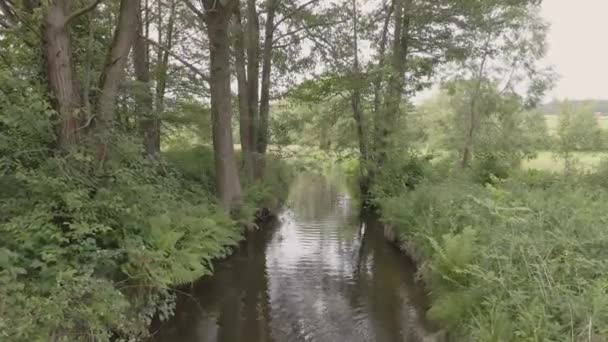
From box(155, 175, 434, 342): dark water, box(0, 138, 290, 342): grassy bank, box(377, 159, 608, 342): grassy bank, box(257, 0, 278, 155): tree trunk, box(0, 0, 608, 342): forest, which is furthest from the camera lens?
box(257, 0, 278, 155): tree trunk

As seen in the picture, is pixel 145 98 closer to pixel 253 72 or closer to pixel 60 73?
pixel 60 73

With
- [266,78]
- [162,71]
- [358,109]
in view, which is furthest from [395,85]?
[162,71]

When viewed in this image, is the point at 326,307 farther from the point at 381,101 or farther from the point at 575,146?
the point at 575,146

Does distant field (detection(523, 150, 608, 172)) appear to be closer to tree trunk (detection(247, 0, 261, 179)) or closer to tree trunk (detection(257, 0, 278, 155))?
tree trunk (detection(257, 0, 278, 155))

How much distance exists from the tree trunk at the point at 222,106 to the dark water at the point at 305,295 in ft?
5.02

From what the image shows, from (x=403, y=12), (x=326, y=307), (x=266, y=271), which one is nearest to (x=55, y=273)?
(x=326, y=307)

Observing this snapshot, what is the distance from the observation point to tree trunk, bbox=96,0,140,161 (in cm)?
522

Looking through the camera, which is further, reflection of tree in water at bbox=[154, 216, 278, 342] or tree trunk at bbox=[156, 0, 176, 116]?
tree trunk at bbox=[156, 0, 176, 116]

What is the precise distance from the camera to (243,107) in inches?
480

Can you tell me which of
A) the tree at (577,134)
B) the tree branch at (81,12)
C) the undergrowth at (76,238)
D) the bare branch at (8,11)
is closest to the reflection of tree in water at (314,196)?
the undergrowth at (76,238)

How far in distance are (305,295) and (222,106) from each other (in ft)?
16.5

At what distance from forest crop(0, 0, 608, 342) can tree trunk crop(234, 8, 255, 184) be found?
58mm

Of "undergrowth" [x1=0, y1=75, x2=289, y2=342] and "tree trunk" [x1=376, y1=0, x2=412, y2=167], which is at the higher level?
"tree trunk" [x1=376, y1=0, x2=412, y2=167]

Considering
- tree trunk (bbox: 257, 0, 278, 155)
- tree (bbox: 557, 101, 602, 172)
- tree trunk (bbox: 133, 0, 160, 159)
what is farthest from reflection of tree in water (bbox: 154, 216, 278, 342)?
tree (bbox: 557, 101, 602, 172)
